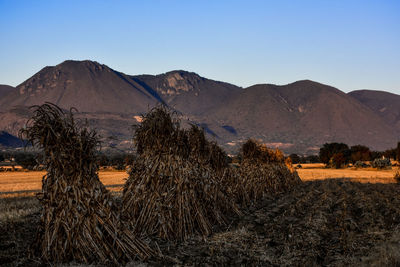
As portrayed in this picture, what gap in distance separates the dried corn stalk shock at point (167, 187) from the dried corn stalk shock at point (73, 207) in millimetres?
2006

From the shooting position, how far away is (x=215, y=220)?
11883 millimetres

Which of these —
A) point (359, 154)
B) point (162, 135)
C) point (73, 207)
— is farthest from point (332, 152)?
point (73, 207)

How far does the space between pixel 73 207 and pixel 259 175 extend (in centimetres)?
1308

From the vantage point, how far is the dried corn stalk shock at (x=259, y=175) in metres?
17.3

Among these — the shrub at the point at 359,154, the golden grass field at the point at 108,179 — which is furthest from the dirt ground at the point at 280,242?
the shrub at the point at 359,154

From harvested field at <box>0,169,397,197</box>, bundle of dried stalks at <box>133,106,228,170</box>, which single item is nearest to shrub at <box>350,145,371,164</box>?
harvested field at <box>0,169,397,197</box>

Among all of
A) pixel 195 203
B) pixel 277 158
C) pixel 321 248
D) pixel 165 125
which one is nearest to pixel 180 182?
pixel 195 203

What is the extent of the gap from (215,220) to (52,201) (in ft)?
17.4

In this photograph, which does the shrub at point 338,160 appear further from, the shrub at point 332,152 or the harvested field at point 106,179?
the harvested field at point 106,179

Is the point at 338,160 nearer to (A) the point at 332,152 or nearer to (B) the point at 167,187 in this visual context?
(A) the point at 332,152

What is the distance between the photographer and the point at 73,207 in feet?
25.7

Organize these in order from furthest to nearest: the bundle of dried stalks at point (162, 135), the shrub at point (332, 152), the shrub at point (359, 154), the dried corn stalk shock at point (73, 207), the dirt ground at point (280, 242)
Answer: the shrub at point (359, 154)
the shrub at point (332, 152)
the bundle of dried stalks at point (162, 135)
the dirt ground at point (280, 242)
the dried corn stalk shock at point (73, 207)

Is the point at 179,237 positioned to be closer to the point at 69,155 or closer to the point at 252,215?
the point at 69,155

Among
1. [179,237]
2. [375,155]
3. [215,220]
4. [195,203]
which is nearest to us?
[179,237]
